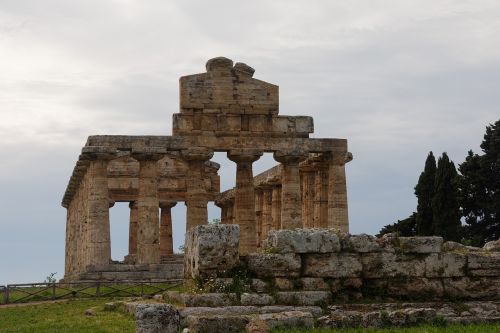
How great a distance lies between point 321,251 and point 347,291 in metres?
1.22

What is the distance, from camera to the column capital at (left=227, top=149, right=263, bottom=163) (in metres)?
50.9

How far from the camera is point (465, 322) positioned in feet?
67.8

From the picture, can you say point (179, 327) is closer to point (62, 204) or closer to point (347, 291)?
point (347, 291)

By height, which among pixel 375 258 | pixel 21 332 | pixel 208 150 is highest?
pixel 208 150

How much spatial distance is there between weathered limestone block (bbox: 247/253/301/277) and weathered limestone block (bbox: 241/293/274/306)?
35.4 inches

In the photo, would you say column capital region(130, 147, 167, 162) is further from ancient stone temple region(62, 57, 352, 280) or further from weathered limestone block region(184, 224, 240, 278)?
weathered limestone block region(184, 224, 240, 278)

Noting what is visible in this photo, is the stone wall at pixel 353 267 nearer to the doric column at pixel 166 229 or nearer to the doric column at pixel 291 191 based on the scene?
the doric column at pixel 291 191

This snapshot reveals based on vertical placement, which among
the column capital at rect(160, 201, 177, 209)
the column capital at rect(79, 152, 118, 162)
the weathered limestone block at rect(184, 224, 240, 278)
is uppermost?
the column capital at rect(79, 152, 118, 162)

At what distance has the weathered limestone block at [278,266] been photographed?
22.8 metres

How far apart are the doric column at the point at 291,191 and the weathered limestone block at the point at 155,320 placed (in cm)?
3261

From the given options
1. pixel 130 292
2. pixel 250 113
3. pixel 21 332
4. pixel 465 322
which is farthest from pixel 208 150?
pixel 465 322

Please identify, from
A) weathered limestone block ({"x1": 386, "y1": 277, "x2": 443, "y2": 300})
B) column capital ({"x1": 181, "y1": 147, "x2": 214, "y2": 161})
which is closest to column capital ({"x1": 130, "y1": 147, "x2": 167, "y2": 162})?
column capital ({"x1": 181, "y1": 147, "x2": 214, "y2": 161})

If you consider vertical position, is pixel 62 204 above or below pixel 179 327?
above

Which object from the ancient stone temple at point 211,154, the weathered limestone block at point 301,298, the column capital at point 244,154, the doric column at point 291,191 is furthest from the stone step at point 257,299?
the doric column at point 291,191
